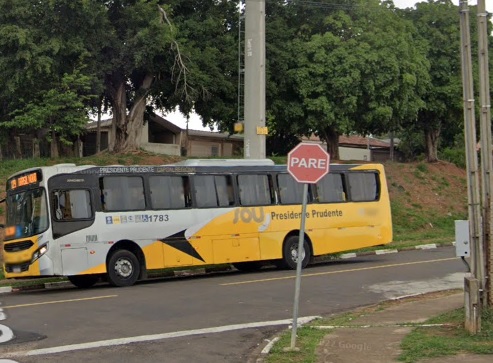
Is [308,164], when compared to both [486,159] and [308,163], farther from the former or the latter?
[486,159]

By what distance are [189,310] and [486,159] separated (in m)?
6.08

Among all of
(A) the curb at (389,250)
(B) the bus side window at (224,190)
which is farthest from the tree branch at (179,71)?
(B) the bus side window at (224,190)

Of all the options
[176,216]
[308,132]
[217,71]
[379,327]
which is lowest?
[379,327]

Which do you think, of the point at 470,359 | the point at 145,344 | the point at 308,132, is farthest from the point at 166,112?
the point at 470,359

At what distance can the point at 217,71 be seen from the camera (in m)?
32.3

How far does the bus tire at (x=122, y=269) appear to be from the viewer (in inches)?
707

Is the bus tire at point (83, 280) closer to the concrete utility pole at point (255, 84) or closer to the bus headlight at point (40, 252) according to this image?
the bus headlight at point (40, 252)

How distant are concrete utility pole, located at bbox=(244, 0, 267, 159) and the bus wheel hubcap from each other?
776 centimetres

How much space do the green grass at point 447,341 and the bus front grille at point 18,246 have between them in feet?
32.6

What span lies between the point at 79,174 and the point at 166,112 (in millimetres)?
18399

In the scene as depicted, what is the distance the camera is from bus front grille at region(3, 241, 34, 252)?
674 inches

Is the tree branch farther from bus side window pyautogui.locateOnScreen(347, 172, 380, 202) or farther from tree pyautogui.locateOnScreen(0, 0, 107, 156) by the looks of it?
bus side window pyautogui.locateOnScreen(347, 172, 380, 202)

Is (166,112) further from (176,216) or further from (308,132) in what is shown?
(176,216)

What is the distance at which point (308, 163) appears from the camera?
1002 cm
